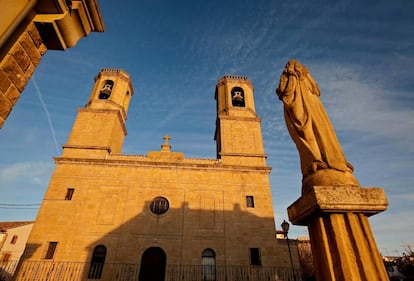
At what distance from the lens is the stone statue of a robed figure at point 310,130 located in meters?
2.56

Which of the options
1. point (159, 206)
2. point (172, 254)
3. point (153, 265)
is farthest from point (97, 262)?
point (159, 206)

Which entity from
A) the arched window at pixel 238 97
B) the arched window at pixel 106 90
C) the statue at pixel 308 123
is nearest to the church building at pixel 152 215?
the arched window at pixel 106 90

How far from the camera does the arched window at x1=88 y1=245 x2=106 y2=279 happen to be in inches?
518

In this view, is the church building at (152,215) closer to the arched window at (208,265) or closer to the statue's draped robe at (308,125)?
the arched window at (208,265)

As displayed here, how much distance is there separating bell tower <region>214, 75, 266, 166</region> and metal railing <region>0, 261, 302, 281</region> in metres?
7.51

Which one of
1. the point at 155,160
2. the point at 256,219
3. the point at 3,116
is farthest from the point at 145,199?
the point at 3,116

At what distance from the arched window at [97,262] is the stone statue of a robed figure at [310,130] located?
1492cm

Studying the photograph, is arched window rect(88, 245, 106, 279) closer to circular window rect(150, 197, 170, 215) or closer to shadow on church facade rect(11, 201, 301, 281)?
shadow on church facade rect(11, 201, 301, 281)

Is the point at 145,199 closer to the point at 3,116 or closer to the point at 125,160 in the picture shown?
the point at 125,160

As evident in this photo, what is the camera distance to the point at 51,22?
244 cm

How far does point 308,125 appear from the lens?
116 inches

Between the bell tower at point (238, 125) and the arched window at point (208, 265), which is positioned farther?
the bell tower at point (238, 125)

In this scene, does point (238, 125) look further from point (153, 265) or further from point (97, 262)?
point (97, 262)

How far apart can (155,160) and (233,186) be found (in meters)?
6.39
